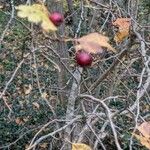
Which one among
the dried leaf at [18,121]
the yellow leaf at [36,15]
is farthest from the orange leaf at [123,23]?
the dried leaf at [18,121]

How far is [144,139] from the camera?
164 centimetres

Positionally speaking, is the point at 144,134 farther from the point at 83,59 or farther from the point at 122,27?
the point at 122,27

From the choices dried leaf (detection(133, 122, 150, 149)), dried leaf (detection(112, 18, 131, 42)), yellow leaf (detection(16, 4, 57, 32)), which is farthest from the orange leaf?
yellow leaf (detection(16, 4, 57, 32))

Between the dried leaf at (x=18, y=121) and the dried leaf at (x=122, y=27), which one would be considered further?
the dried leaf at (x=18, y=121)

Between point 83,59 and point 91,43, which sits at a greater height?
point 91,43

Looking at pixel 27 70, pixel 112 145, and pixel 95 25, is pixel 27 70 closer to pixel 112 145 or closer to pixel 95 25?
pixel 112 145

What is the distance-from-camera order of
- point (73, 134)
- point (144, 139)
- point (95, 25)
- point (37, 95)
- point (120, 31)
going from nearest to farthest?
point (144, 139) → point (120, 31) → point (73, 134) → point (95, 25) → point (37, 95)

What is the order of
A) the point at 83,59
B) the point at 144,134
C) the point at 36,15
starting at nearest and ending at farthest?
the point at 36,15
the point at 144,134
the point at 83,59

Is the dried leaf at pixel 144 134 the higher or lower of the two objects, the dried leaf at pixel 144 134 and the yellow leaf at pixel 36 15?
the lower

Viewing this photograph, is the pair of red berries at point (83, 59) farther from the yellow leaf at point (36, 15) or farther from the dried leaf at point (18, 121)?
the dried leaf at point (18, 121)

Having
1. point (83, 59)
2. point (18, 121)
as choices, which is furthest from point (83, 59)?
point (18, 121)

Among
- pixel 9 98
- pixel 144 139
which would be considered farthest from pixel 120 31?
pixel 9 98

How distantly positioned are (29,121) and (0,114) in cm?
36

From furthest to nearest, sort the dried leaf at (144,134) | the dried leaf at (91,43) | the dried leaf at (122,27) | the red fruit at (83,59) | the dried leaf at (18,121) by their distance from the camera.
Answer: the dried leaf at (18,121)
the dried leaf at (122,27)
the red fruit at (83,59)
the dried leaf at (144,134)
the dried leaf at (91,43)
